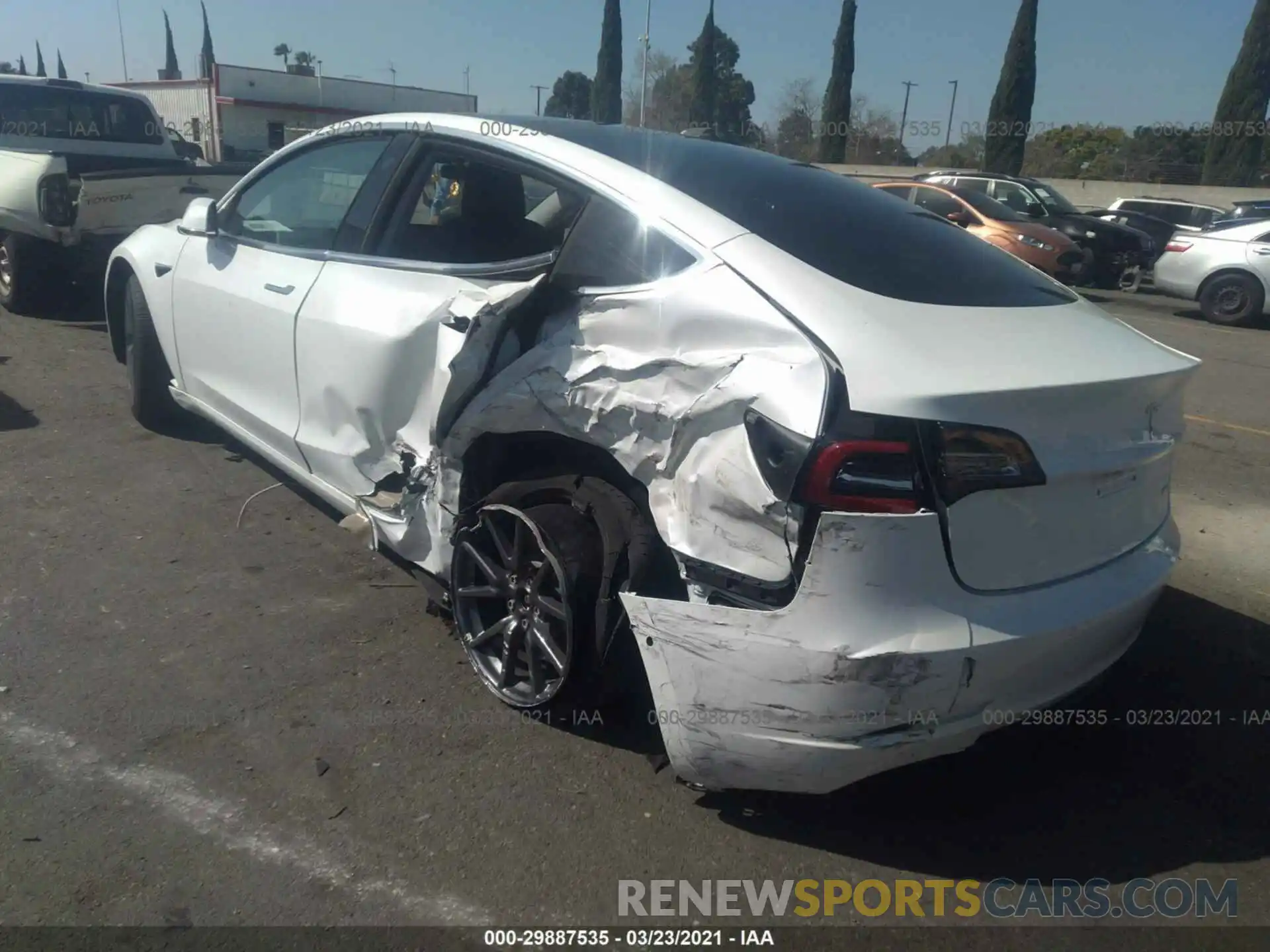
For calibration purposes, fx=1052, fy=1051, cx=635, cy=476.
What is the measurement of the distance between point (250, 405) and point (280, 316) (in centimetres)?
55

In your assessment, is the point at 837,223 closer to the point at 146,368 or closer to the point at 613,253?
the point at 613,253

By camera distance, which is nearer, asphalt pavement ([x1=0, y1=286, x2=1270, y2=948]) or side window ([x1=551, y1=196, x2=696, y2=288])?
asphalt pavement ([x1=0, y1=286, x2=1270, y2=948])

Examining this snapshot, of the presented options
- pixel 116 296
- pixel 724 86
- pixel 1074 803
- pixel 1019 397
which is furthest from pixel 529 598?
pixel 724 86

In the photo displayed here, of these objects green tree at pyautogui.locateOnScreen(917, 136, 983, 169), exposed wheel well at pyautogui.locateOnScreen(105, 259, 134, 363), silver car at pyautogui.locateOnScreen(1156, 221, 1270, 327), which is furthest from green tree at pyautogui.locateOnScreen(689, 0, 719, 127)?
exposed wheel well at pyautogui.locateOnScreen(105, 259, 134, 363)

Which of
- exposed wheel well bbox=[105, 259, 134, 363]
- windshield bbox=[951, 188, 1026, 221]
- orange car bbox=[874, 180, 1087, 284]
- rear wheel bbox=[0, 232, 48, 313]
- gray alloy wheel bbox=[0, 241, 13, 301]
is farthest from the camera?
windshield bbox=[951, 188, 1026, 221]

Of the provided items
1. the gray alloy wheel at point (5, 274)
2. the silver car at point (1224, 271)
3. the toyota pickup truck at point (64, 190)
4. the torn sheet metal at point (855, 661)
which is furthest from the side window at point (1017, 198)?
the torn sheet metal at point (855, 661)

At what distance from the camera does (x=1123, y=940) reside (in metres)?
2.50

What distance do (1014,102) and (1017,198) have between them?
730 inches

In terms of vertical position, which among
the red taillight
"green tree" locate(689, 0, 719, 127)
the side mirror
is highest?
"green tree" locate(689, 0, 719, 127)

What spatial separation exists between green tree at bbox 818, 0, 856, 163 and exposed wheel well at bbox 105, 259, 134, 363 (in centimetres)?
3804

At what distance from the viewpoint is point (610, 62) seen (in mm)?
41594

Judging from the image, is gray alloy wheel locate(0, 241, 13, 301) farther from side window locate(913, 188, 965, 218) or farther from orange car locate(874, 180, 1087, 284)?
side window locate(913, 188, 965, 218)

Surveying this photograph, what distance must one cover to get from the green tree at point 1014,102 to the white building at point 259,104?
683 inches

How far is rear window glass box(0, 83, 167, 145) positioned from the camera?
9875 mm
